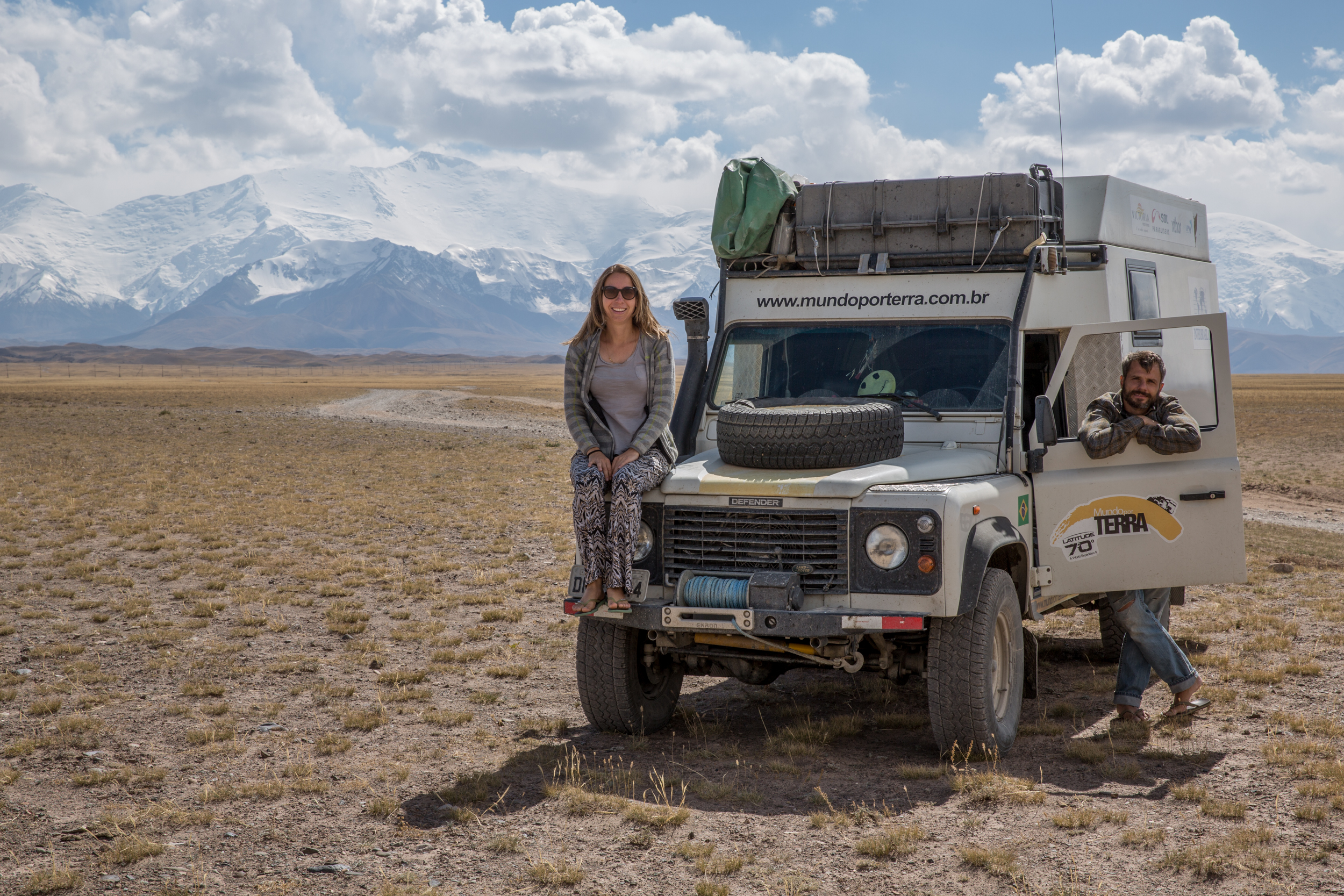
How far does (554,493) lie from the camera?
2033 centimetres

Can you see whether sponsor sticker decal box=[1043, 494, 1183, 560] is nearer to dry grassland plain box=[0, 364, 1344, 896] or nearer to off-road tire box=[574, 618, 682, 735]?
dry grassland plain box=[0, 364, 1344, 896]

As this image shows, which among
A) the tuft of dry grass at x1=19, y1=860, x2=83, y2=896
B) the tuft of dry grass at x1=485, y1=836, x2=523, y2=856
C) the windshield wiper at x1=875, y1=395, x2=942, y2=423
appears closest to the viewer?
the tuft of dry grass at x1=19, y1=860, x2=83, y2=896

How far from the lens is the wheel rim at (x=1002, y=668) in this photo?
6352 millimetres

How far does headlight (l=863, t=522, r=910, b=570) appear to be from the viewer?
5812 millimetres

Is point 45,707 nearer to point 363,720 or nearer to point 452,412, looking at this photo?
point 363,720

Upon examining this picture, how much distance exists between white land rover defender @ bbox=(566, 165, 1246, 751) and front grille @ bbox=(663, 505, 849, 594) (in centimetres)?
1

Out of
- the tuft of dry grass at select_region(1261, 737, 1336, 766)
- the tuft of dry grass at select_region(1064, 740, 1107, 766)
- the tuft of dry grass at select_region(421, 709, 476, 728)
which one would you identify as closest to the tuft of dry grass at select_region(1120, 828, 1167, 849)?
the tuft of dry grass at select_region(1064, 740, 1107, 766)

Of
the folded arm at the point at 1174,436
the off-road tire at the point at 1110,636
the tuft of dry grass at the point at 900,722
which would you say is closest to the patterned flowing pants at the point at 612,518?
the tuft of dry grass at the point at 900,722

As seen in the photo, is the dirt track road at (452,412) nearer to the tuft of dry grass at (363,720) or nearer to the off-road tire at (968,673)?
the tuft of dry grass at (363,720)

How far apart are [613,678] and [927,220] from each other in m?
3.64

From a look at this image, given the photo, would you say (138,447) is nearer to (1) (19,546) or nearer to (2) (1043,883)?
(1) (19,546)

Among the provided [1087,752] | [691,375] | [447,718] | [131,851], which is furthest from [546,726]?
[1087,752]

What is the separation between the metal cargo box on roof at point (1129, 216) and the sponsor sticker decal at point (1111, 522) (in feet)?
6.32

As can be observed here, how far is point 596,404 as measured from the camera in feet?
22.0
